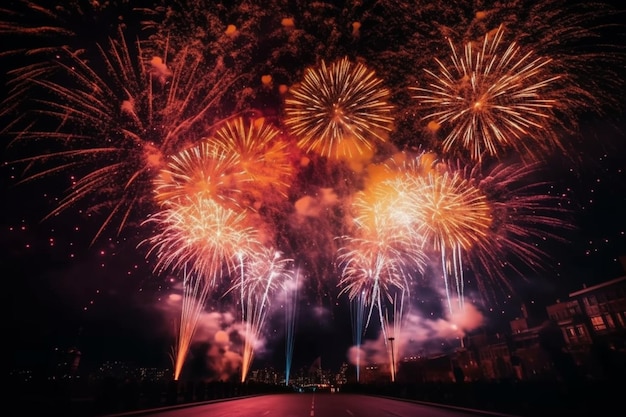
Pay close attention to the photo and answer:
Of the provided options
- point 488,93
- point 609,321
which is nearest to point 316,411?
point 488,93

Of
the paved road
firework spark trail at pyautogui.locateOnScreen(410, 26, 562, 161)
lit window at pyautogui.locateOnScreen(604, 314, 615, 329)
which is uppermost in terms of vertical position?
firework spark trail at pyautogui.locateOnScreen(410, 26, 562, 161)

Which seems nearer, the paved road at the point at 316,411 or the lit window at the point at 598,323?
the paved road at the point at 316,411

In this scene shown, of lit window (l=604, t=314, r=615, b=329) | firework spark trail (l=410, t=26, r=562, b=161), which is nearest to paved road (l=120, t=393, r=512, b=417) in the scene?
firework spark trail (l=410, t=26, r=562, b=161)

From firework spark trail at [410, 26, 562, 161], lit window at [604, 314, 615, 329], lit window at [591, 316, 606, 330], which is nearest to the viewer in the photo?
firework spark trail at [410, 26, 562, 161]

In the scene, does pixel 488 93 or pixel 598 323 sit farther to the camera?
pixel 598 323

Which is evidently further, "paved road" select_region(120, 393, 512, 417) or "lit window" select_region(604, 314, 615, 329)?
"lit window" select_region(604, 314, 615, 329)

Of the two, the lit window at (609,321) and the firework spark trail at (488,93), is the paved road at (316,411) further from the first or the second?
the lit window at (609,321)

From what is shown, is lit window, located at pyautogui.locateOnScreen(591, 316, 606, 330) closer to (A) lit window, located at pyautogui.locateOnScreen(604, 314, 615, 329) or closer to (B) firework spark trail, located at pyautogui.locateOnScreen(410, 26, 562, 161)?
(A) lit window, located at pyautogui.locateOnScreen(604, 314, 615, 329)

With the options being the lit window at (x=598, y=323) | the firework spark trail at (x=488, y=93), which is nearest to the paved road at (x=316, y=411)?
the firework spark trail at (x=488, y=93)

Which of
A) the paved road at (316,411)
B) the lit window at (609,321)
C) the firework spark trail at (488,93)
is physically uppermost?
the firework spark trail at (488,93)

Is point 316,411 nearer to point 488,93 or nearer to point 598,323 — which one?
point 488,93

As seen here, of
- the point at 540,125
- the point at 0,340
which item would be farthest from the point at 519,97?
the point at 0,340

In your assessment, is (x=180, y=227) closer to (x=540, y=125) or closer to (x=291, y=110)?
(x=291, y=110)
